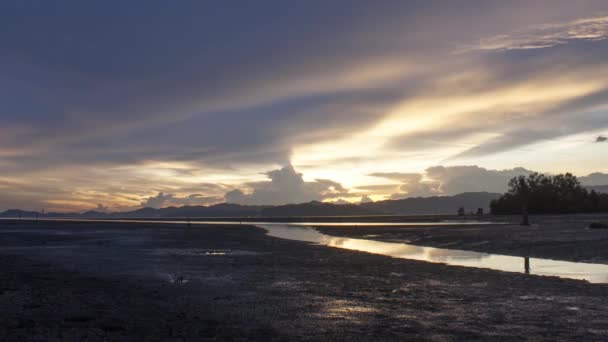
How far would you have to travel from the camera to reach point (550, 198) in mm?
132750

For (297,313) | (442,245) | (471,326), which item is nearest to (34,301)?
(297,313)

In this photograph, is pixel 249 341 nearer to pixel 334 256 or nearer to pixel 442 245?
pixel 334 256

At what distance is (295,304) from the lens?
54.3 ft

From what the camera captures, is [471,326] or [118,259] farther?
[118,259]

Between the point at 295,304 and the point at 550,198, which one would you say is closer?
the point at 295,304

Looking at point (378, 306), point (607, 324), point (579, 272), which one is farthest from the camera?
point (579, 272)

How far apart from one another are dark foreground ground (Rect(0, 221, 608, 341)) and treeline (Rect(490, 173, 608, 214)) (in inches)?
4411

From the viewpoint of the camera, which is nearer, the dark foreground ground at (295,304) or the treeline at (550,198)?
the dark foreground ground at (295,304)

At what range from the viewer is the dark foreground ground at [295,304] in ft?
40.5

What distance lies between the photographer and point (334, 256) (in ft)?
115

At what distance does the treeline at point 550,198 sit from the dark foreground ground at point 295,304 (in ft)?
368

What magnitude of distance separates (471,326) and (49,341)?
31.6ft

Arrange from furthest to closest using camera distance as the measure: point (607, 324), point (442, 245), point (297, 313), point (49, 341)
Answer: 1. point (442, 245)
2. point (297, 313)
3. point (607, 324)
4. point (49, 341)

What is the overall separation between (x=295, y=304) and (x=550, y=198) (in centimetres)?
13147
